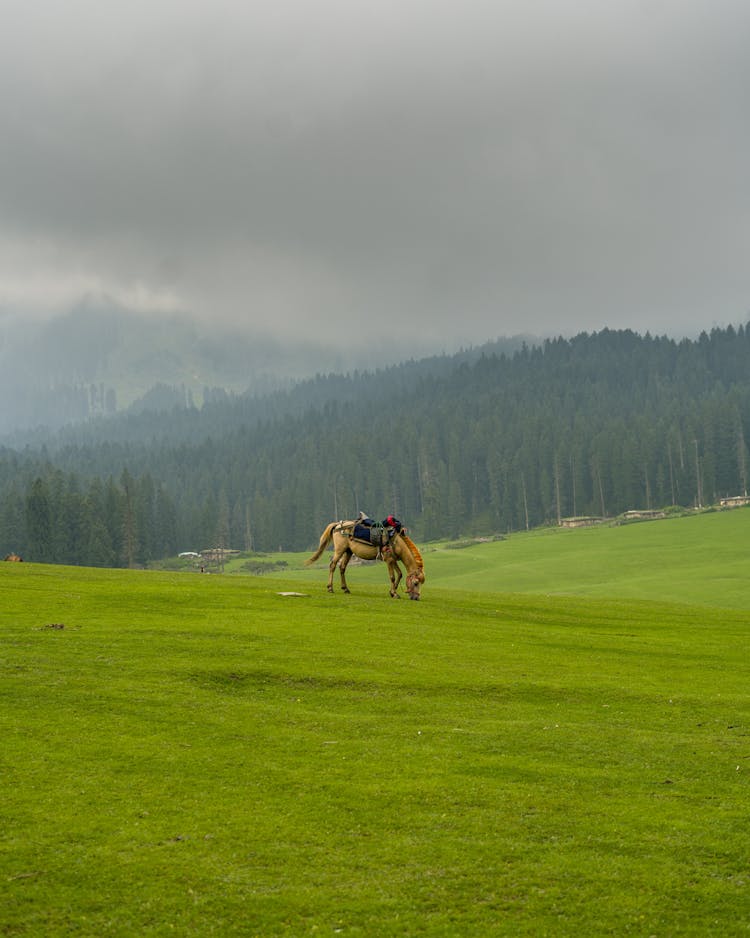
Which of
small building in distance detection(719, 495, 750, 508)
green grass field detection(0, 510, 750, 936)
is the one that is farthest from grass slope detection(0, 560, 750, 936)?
small building in distance detection(719, 495, 750, 508)

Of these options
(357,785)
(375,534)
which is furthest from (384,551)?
(357,785)

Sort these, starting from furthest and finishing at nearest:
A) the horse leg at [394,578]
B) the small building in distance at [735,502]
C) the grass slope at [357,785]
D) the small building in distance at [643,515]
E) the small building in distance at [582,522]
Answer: the small building in distance at [582,522] → the small building in distance at [643,515] → the small building in distance at [735,502] → the horse leg at [394,578] → the grass slope at [357,785]

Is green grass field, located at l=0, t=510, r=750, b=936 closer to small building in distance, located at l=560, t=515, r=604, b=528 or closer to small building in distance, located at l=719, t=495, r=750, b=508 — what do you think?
small building in distance, located at l=719, t=495, r=750, b=508

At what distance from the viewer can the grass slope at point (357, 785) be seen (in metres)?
11.0

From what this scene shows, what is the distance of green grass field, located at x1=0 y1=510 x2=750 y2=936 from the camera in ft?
36.1

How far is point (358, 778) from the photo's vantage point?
15016 millimetres

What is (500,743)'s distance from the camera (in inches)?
682

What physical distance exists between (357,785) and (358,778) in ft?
1.08

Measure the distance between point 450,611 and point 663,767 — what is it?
823 inches

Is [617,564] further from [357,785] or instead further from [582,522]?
[357,785]

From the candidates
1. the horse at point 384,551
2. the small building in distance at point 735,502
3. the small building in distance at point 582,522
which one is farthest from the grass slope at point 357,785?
the small building in distance at point 735,502

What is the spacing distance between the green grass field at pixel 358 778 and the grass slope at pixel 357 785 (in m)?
0.05

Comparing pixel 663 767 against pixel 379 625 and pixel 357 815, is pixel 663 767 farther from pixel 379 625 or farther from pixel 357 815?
pixel 379 625

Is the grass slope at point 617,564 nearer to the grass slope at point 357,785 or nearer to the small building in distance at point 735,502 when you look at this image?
the small building in distance at point 735,502
